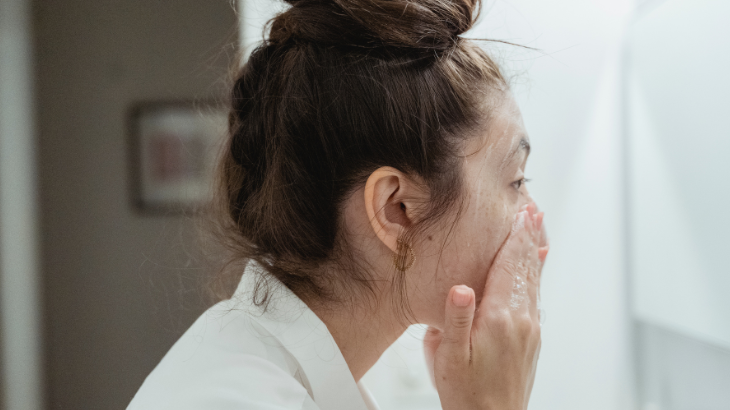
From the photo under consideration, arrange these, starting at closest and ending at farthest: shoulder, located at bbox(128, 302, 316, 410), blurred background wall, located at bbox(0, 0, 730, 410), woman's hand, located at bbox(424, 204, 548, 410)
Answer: shoulder, located at bbox(128, 302, 316, 410) → woman's hand, located at bbox(424, 204, 548, 410) → blurred background wall, located at bbox(0, 0, 730, 410)

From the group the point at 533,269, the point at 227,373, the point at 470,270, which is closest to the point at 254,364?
the point at 227,373

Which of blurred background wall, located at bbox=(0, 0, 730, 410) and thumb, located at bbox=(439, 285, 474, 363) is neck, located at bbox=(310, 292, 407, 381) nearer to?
thumb, located at bbox=(439, 285, 474, 363)

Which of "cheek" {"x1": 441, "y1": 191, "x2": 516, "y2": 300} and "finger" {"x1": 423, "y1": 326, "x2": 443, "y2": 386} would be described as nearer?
"cheek" {"x1": 441, "y1": 191, "x2": 516, "y2": 300}

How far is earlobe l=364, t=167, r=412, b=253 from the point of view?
1.89 ft

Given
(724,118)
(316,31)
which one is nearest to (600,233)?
(724,118)

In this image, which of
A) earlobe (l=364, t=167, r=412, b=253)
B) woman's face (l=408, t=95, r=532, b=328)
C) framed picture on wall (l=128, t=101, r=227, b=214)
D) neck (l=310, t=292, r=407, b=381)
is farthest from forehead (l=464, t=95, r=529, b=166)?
framed picture on wall (l=128, t=101, r=227, b=214)

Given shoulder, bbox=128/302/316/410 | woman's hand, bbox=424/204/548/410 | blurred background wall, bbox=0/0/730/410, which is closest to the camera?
shoulder, bbox=128/302/316/410

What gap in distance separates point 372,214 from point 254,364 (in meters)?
0.23

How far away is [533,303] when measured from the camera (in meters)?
0.66

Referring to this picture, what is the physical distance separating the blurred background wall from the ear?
18.8 inches

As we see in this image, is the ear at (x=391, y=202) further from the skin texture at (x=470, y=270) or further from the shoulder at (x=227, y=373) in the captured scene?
the shoulder at (x=227, y=373)

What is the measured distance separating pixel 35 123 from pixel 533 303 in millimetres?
1136

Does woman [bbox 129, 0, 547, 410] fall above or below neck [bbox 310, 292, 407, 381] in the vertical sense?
above

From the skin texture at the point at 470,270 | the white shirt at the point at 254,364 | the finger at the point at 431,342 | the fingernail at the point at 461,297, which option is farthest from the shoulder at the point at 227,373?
the finger at the point at 431,342
